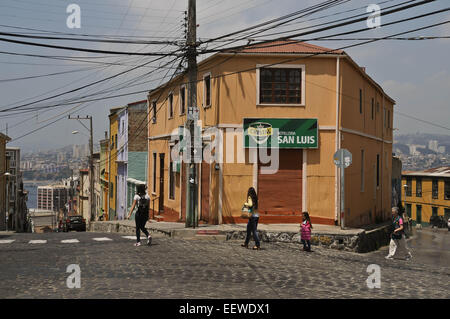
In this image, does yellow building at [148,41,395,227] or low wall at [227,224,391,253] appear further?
yellow building at [148,41,395,227]

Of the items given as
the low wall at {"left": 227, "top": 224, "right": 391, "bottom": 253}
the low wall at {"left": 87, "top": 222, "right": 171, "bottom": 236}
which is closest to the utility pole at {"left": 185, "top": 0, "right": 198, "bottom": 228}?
the low wall at {"left": 87, "top": 222, "right": 171, "bottom": 236}

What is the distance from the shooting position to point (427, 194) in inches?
2749

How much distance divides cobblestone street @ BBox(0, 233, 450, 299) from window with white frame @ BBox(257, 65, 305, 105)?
6581 mm

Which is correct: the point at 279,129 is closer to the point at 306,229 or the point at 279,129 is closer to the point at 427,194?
the point at 306,229

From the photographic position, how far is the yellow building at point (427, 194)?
6644 centimetres

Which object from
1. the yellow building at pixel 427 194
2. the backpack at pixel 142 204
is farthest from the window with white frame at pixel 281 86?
the yellow building at pixel 427 194

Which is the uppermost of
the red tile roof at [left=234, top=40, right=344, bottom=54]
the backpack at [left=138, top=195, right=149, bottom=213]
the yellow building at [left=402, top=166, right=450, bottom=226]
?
the red tile roof at [left=234, top=40, right=344, bottom=54]

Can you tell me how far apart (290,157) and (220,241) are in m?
5.06

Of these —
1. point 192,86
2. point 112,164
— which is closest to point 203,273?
point 192,86

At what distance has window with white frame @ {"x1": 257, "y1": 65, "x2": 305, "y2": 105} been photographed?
20.3 m

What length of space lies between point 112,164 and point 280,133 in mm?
27777

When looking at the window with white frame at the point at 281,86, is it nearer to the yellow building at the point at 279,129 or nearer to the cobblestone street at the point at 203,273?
the yellow building at the point at 279,129

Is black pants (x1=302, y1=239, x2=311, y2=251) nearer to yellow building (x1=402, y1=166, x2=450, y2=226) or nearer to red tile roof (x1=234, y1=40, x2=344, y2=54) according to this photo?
red tile roof (x1=234, y1=40, x2=344, y2=54)
